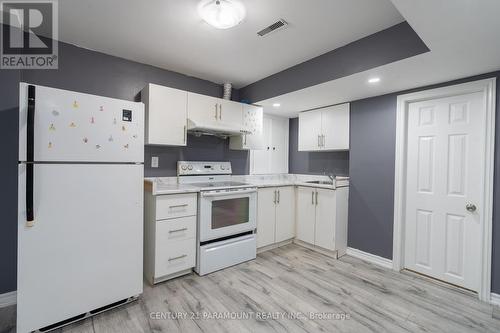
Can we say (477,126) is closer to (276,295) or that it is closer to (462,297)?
(462,297)

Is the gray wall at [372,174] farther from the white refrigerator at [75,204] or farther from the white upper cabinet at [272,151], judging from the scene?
the white refrigerator at [75,204]

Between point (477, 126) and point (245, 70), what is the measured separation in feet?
8.20

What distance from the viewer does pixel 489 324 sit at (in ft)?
5.82

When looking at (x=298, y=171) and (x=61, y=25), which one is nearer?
(x=61, y=25)

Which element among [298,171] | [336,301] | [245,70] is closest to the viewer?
[336,301]

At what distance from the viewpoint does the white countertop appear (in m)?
2.27

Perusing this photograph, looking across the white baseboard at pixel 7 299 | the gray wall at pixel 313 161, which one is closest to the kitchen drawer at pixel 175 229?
the white baseboard at pixel 7 299

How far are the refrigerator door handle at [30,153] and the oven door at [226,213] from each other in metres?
1.33

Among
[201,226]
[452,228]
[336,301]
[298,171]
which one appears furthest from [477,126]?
[201,226]

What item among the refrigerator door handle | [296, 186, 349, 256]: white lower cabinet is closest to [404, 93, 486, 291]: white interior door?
[296, 186, 349, 256]: white lower cabinet

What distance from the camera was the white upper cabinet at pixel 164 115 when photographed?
8.00 feet

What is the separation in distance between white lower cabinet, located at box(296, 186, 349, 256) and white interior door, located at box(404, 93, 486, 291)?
72 centimetres

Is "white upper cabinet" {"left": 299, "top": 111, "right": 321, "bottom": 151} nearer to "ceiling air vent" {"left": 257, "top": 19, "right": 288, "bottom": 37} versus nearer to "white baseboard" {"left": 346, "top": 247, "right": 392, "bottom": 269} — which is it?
"white baseboard" {"left": 346, "top": 247, "right": 392, "bottom": 269}

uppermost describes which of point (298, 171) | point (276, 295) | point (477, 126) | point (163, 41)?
point (163, 41)
